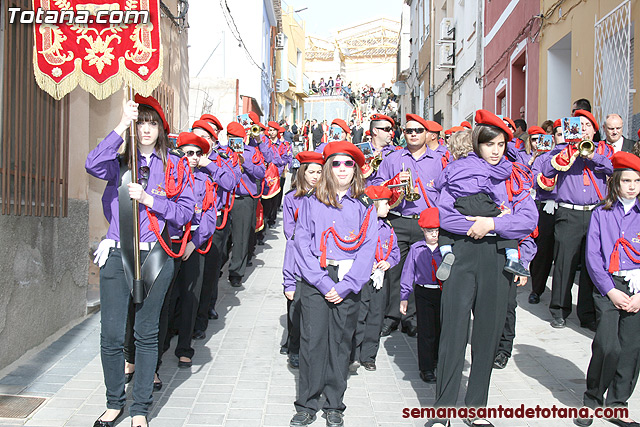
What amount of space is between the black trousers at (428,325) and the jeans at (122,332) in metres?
2.23

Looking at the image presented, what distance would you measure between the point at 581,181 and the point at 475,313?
3.26 m

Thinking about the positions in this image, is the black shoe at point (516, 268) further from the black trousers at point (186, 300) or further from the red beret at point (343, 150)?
the black trousers at point (186, 300)

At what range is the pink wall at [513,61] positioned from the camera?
12.4 metres

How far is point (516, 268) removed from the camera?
4.19 meters

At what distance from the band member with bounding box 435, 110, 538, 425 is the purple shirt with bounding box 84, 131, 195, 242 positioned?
1.84 m

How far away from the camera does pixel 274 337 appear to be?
6.99 metres

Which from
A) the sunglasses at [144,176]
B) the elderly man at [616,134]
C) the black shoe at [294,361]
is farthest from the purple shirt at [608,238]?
the sunglasses at [144,176]

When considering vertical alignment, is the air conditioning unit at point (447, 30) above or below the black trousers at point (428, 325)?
above

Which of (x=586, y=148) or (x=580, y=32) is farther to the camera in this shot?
(x=580, y=32)

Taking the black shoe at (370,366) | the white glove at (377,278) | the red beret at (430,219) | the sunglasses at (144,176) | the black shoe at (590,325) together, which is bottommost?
the black shoe at (370,366)

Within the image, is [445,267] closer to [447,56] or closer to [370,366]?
[370,366]

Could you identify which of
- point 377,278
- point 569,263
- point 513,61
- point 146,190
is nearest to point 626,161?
point 377,278

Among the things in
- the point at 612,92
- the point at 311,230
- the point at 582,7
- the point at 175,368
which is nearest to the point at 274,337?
the point at 175,368

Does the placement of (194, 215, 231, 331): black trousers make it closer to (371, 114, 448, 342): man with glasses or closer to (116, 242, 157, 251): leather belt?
(371, 114, 448, 342): man with glasses
